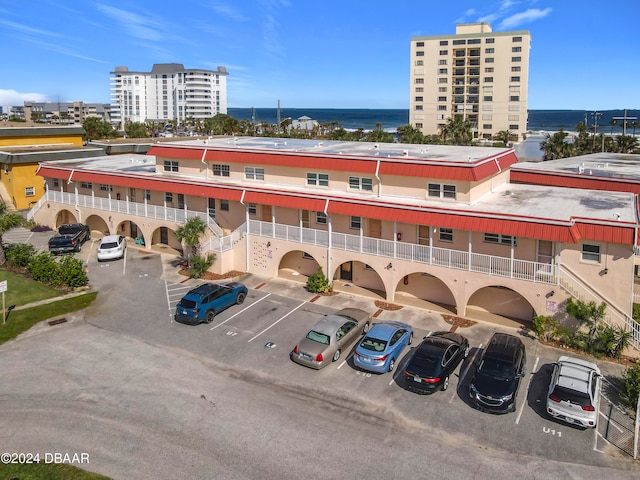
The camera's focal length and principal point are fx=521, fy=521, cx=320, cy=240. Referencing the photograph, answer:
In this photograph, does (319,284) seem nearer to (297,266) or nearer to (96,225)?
(297,266)

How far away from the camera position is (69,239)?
3644 centimetres

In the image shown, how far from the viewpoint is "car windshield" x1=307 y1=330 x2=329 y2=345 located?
2088cm

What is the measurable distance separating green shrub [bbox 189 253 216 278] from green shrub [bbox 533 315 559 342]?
1851 cm

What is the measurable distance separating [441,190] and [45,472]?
2123cm

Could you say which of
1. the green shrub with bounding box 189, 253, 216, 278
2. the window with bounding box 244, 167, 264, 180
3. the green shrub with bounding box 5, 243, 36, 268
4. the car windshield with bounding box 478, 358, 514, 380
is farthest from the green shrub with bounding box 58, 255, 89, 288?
the car windshield with bounding box 478, 358, 514, 380

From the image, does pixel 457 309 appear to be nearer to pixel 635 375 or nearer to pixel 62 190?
pixel 635 375

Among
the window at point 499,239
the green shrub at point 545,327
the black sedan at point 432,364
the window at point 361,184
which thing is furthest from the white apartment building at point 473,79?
the black sedan at point 432,364

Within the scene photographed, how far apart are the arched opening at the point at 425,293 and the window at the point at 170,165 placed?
1886cm

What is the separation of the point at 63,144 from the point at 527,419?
185 feet

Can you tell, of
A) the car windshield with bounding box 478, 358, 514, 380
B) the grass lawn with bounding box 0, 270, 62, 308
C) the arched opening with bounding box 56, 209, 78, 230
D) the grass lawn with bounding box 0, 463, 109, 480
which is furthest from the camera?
the arched opening with bounding box 56, 209, 78, 230

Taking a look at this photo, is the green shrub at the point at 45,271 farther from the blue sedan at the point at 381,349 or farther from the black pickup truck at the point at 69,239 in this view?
the blue sedan at the point at 381,349

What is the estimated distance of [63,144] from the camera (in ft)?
190

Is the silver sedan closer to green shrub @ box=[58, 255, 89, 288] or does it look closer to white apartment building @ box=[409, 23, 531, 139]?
green shrub @ box=[58, 255, 89, 288]

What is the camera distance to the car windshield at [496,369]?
59.6 feet
